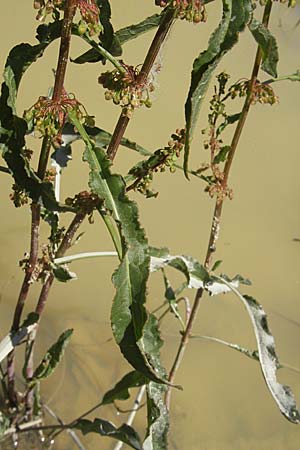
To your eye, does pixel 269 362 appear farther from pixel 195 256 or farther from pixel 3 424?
pixel 195 256

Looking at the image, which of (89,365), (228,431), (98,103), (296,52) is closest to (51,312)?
(89,365)

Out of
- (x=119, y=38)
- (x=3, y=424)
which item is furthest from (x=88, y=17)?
(x=3, y=424)

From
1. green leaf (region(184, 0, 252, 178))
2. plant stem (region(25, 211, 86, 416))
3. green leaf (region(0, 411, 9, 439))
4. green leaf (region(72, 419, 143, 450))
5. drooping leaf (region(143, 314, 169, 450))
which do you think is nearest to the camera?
green leaf (region(184, 0, 252, 178))

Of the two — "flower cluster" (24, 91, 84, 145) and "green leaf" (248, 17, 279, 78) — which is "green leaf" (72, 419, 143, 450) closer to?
"flower cluster" (24, 91, 84, 145)

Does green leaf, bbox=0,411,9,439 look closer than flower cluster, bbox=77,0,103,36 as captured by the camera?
No

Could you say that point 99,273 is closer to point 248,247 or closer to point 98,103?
point 248,247

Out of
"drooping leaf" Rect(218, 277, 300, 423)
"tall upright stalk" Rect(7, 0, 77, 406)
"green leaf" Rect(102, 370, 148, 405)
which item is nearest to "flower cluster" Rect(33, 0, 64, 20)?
"tall upright stalk" Rect(7, 0, 77, 406)

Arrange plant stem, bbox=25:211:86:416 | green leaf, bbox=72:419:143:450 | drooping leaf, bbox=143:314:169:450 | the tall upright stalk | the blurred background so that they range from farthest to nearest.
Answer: the blurred background < green leaf, bbox=72:419:143:450 < plant stem, bbox=25:211:86:416 < drooping leaf, bbox=143:314:169:450 < the tall upright stalk
